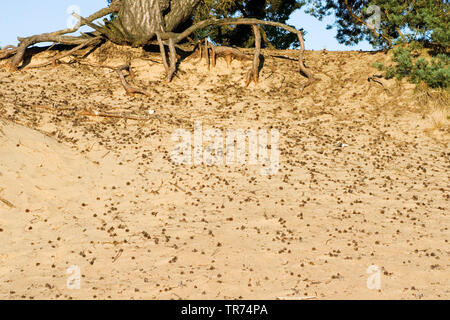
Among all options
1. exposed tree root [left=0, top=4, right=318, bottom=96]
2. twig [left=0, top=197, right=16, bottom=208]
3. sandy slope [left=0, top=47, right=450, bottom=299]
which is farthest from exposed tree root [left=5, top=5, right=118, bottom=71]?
twig [left=0, top=197, right=16, bottom=208]

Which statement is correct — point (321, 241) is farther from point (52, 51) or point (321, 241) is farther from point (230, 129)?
point (52, 51)

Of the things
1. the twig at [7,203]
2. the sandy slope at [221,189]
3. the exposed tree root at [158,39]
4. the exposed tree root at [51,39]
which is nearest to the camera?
the sandy slope at [221,189]

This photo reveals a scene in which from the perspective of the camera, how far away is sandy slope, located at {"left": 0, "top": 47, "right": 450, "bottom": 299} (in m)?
9.42

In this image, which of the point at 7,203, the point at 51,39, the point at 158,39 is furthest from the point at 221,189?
the point at 51,39

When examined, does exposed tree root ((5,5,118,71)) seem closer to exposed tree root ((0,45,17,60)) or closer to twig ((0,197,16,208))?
exposed tree root ((0,45,17,60))

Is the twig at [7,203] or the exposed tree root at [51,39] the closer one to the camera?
the twig at [7,203]

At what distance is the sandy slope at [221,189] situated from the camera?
30.9ft

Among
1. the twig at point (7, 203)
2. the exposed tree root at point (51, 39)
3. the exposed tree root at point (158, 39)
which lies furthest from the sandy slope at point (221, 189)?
the exposed tree root at point (51, 39)

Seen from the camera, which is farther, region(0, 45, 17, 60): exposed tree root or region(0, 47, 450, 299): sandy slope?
region(0, 45, 17, 60): exposed tree root

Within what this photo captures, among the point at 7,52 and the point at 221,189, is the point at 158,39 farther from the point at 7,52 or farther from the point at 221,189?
the point at 221,189

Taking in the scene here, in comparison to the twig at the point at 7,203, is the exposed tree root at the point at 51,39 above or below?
above

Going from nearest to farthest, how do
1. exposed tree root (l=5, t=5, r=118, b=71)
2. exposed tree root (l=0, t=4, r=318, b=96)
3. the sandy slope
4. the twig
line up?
the sandy slope → the twig → exposed tree root (l=0, t=4, r=318, b=96) → exposed tree root (l=5, t=5, r=118, b=71)

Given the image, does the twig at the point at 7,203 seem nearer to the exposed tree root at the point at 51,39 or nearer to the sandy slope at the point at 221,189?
the sandy slope at the point at 221,189

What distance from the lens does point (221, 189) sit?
13.3 metres
